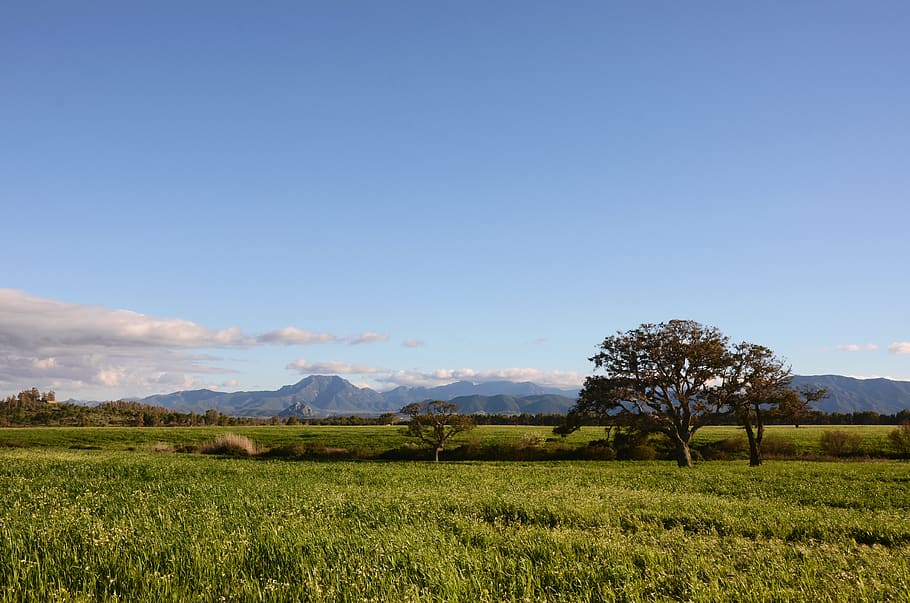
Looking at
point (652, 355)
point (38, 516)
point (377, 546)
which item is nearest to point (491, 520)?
point (377, 546)

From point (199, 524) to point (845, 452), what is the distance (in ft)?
249

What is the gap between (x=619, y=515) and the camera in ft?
46.8

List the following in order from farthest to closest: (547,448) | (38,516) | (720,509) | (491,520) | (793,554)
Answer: (547,448)
(720,509)
(491,520)
(38,516)
(793,554)

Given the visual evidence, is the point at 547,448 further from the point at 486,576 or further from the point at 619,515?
the point at 486,576

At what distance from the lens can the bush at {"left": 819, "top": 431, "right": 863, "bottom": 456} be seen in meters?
64.0

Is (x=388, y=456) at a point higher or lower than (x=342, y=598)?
lower

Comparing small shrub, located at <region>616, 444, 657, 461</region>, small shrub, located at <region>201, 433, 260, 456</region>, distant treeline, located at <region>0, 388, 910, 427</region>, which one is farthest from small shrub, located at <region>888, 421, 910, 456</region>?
distant treeline, located at <region>0, 388, 910, 427</region>

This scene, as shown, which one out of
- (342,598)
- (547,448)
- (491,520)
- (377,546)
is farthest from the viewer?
(547,448)

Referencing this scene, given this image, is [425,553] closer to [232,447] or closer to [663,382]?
[663,382]

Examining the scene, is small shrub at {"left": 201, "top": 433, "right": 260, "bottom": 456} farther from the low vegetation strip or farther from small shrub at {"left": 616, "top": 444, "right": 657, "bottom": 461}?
the low vegetation strip

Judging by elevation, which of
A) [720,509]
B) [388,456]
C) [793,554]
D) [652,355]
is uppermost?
[652,355]

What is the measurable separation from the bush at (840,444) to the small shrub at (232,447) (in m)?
70.1

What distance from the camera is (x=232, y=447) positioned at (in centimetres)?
6500

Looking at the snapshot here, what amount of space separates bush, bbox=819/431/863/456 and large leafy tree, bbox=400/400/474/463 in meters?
44.8
